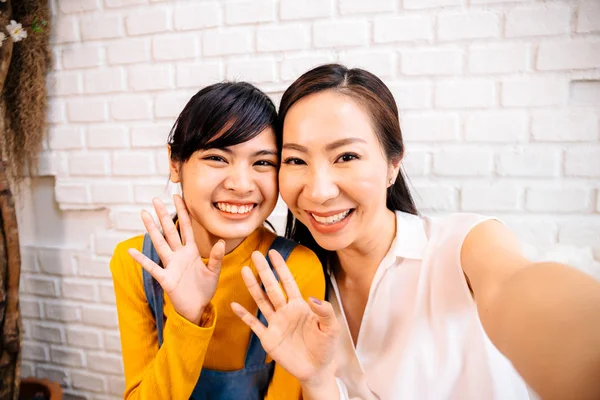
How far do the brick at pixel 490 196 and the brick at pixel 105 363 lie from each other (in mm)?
1554

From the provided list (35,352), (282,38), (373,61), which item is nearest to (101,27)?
(282,38)

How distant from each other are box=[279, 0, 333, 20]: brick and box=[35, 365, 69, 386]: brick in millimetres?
1837

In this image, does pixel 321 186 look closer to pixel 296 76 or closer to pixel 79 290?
pixel 296 76

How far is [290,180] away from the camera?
89 cm

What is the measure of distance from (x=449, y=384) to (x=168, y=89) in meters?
1.34

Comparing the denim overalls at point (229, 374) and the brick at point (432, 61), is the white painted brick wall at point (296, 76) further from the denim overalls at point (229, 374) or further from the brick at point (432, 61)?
the denim overalls at point (229, 374)

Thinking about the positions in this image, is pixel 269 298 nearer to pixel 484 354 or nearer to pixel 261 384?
pixel 261 384

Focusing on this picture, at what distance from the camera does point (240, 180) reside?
879 millimetres

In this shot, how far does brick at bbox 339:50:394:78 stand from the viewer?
1234mm

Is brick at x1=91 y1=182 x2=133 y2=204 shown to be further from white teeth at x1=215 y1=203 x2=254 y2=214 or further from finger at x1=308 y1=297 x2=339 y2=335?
finger at x1=308 y1=297 x2=339 y2=335

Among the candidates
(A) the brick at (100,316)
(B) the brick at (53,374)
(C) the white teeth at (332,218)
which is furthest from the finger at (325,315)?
(B) the brick at (53,374)

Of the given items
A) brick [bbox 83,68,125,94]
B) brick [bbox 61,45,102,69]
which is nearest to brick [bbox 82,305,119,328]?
brick [bbox 83,68,125,94]

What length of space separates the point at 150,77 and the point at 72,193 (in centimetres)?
62

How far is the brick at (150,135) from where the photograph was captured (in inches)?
57.9
